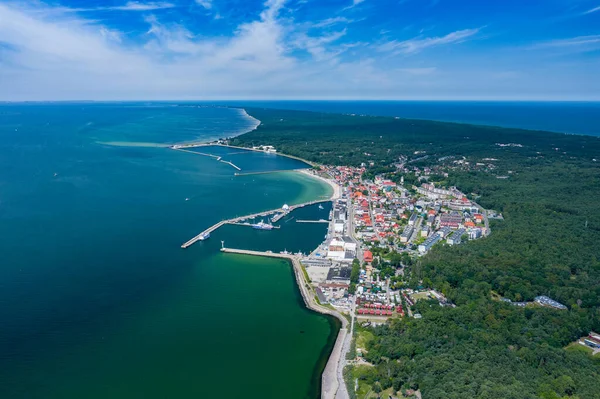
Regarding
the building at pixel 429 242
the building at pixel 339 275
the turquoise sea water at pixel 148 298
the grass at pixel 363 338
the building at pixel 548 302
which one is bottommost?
the turquoise sea water at pixel 148 298

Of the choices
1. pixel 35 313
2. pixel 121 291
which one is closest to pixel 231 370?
pixel 121 291

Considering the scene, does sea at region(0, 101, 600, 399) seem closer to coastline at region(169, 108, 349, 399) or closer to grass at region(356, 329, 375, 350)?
coastline at region(169, 108, 349, 399)

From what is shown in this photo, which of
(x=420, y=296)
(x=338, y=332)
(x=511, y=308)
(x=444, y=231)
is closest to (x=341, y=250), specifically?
(x=420, y=296)

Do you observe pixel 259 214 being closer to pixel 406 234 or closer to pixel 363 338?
pixel 406 234

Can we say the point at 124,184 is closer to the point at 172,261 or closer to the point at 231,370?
the point at 172,261

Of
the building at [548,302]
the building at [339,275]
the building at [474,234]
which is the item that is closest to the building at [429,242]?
the building at [474,234]

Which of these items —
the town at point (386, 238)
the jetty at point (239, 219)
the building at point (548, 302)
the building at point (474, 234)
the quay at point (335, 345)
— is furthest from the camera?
the building at point (474, 234)

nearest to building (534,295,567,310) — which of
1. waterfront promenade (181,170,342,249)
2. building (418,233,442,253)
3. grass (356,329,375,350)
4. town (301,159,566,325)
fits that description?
town (301,159,566,325)

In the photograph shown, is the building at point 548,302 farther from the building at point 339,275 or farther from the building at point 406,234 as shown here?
the building at point 339,275
